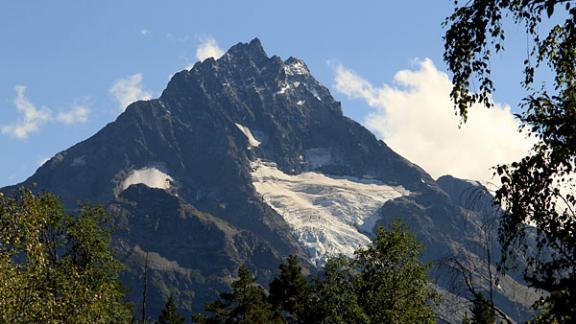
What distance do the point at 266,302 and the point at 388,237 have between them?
88.9 ft

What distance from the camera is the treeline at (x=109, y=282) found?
110 ft

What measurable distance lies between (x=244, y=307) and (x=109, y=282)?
55.9ft

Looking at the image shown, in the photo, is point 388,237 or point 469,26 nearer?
point 469,26

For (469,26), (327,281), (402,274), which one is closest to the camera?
(469,26)

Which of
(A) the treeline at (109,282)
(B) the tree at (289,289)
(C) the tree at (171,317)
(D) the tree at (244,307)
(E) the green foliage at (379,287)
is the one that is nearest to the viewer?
(A) the treeline at (109,282)

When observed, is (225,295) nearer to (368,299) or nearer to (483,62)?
(368,299)

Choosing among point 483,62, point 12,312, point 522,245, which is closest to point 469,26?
point 483,62

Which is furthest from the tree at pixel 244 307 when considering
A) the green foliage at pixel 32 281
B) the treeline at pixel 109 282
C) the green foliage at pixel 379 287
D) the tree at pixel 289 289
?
the green foliage at pixel 32 281

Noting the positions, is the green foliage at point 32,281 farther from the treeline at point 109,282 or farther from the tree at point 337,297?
the tree at point 337,297

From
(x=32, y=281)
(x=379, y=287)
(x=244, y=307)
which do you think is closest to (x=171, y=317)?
(x=244, y=307)

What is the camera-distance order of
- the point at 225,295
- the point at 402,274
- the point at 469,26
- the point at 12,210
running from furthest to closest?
the point at 225,295 < the point at 402,274 < the point at 12,210 < the point at 469,26

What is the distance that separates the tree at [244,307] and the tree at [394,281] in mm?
17060

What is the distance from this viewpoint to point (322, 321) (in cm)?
6097

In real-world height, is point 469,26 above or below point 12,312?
above
